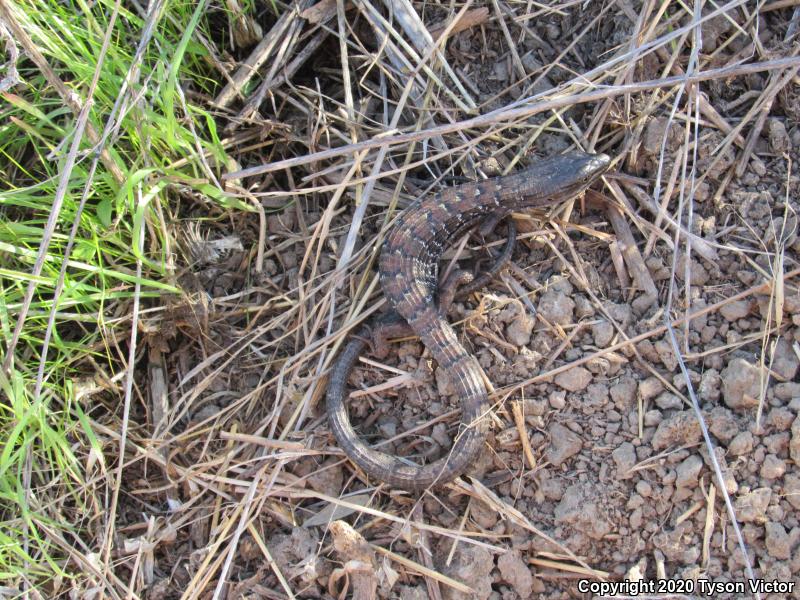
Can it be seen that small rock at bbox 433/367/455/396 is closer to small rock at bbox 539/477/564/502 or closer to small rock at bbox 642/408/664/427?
small rock at bbox 539/477/564/502

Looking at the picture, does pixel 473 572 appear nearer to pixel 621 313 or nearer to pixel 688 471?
pixel 688 471

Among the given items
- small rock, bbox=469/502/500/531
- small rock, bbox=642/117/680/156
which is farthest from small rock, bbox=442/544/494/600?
small rock, bbox=642/117/680/156

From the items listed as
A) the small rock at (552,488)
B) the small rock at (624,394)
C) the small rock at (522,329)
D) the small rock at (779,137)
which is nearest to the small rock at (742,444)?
the small rock at (624,394)

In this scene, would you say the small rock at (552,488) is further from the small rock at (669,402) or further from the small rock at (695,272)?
the small rock at (695,272)

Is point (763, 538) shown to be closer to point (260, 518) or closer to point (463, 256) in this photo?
point (463, 256)

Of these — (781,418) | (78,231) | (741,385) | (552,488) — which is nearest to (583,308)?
(741,385)

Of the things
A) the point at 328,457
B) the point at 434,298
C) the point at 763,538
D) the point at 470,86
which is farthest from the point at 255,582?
the point at 470,86
